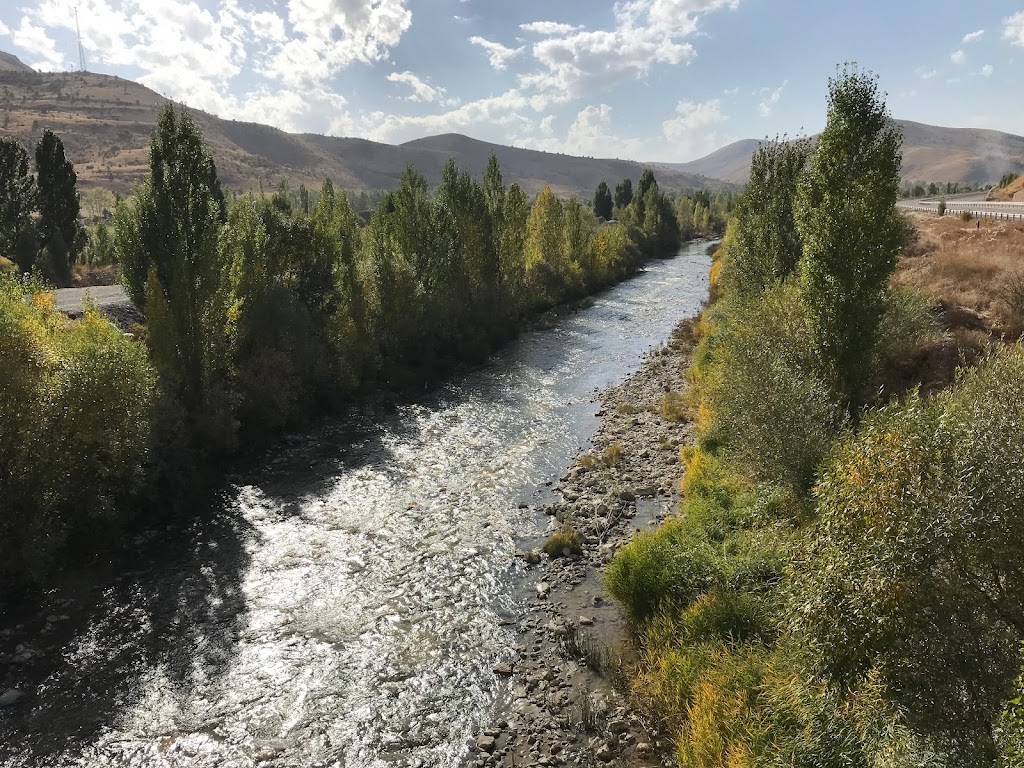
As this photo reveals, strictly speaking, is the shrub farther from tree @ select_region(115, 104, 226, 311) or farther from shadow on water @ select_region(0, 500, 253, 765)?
tree @ select_region(115, 104, 226, 311)

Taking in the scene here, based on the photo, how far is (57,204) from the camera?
2050 inches

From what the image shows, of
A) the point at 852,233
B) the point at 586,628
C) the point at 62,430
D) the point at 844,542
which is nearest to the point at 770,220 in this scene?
the point at 852,233

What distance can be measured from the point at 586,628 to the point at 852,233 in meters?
13.6

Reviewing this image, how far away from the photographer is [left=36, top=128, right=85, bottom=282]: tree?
161ft

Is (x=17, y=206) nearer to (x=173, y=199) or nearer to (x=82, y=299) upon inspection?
(x=82, y=299)

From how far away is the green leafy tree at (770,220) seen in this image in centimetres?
2848

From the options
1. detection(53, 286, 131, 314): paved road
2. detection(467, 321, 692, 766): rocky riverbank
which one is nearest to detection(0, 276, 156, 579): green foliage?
detection(467, 321, 692, 766): rocky riverbank

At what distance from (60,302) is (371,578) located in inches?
1141

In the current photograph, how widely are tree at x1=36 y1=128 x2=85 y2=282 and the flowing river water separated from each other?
36843 millimetres

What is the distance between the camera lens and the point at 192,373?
24.1 meters

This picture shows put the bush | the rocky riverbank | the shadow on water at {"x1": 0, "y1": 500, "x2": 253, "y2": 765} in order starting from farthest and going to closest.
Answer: the bush, the shadow on water at {"x1": 0, "y1": 500, "x2": 253, "y2": 765}, the rocky riverbank

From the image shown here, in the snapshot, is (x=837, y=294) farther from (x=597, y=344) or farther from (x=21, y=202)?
(x=21, y=202)

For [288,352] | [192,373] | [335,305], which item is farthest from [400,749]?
[335,305]

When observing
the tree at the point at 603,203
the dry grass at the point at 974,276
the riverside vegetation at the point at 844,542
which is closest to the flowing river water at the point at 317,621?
the riverside vegetation at the point at 844,542
